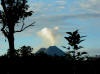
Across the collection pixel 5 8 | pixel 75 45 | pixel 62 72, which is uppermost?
pixel 5 8

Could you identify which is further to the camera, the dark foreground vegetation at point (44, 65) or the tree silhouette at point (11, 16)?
the tree silhouette at point (11, 16)

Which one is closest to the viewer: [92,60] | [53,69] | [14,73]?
[14,73]

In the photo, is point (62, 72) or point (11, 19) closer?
point (62, 72)

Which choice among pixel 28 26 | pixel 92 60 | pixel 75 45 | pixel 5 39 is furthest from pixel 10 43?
pixel 92 60

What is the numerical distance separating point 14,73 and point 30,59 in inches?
56.7

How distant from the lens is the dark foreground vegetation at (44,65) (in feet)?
46.5

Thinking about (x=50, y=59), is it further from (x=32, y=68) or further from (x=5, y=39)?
(x=5, y=39)

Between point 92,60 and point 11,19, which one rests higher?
point 11,19

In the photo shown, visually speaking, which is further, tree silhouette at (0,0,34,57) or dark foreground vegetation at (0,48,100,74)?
tree silhouette at (0,0,34,57)

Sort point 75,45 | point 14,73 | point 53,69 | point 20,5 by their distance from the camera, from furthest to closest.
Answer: point 20,5, point 75,45, point 53,69, point 14,73

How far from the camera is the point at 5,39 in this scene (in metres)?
37.7

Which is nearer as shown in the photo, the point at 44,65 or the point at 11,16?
the point at 44,65

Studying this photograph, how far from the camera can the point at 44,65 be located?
14.8 metres

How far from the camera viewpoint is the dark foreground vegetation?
14180 millimetres
